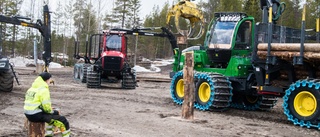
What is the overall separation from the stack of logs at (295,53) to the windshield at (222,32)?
1.65 m

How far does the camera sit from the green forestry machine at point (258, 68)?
32.4 ft

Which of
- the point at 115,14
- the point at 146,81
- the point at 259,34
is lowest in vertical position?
the point at 146,81

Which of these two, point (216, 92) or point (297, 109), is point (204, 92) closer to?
point (216, 92)

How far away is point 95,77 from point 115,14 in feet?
118

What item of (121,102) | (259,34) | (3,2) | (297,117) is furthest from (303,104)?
(3,2)

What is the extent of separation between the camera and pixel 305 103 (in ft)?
32.7

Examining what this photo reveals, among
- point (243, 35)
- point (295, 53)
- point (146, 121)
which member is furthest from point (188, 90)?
point (243, 35)

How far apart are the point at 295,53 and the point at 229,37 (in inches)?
119

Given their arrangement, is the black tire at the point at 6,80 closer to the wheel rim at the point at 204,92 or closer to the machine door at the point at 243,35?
the wheel rim at the point at 204,92

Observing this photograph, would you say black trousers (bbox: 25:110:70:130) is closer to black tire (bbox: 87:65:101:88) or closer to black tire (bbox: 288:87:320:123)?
black tire (bbox: 288:87:320:123)

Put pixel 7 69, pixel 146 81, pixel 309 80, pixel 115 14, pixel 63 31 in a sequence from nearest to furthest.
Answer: pixel 309 80, pixel 7 69, pixel 146 81, pixel 115 14, pixel 63 31

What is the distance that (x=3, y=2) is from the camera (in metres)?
48.6

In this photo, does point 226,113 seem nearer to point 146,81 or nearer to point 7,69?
point 7,69

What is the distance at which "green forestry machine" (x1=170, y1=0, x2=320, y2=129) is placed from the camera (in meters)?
9.88
